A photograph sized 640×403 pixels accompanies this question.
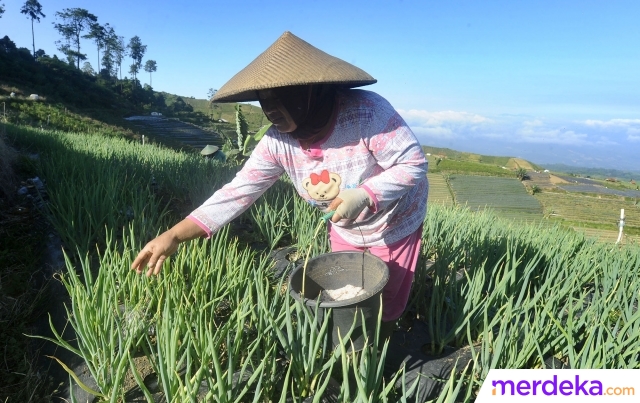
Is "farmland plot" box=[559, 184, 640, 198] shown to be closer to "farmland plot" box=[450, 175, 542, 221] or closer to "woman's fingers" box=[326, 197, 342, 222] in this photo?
"farmland plot" box=[450, 175, 542, 221]

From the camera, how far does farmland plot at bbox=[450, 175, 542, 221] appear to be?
27.2 m

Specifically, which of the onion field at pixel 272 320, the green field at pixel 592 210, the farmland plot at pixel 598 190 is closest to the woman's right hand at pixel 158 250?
the onion field at pixel 272 320

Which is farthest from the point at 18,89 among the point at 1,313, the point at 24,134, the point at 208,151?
the point at 1,313

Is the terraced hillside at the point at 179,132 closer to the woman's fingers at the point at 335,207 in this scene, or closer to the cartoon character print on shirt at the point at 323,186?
the cartoon character print on shirt at the point at 323,186

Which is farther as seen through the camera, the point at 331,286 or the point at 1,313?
the point at 1,313

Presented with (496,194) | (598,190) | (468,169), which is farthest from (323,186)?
(598,190)

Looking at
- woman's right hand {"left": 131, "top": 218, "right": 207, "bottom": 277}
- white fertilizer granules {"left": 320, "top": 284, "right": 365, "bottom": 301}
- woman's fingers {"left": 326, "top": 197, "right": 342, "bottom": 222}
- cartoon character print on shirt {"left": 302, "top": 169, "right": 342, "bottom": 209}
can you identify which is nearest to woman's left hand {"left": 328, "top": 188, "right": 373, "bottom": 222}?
woman's fingers {"left": 326, "top": 197, "right": 342, "bottom": 222}

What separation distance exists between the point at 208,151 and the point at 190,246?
373 cm

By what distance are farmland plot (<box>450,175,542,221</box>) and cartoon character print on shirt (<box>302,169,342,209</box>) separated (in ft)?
84.2

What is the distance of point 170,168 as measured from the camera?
12.2 ft

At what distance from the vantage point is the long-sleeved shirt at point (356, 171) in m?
1.33

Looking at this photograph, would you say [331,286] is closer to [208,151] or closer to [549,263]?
[549,263]

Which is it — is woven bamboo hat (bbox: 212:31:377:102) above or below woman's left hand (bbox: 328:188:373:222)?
above

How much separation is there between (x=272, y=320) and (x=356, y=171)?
1.91ft
